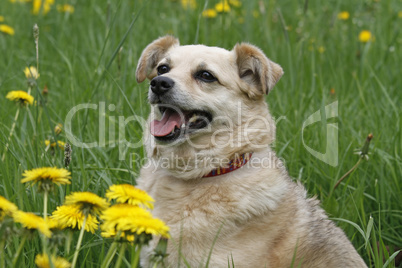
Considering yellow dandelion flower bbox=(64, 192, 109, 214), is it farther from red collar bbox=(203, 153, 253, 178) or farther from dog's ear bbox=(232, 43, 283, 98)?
dog's ear bbox=(232, 43, 283, 98)

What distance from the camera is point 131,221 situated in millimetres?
1587

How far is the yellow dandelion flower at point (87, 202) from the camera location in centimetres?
178

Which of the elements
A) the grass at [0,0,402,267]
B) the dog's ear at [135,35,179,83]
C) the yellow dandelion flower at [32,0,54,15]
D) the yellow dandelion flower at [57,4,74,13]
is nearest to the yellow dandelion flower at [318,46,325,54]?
the grass at [0,0,402,267]

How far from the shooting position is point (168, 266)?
2.51m

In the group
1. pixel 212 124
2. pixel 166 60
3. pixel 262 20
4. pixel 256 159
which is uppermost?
pixel 262 20

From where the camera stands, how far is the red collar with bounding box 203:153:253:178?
9.48ft

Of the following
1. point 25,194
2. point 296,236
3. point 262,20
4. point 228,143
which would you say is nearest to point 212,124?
point 228,143

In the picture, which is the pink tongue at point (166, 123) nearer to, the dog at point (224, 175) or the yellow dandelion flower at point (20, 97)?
the dog at point (224, 175)

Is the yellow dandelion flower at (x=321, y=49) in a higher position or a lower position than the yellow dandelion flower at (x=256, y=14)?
lower

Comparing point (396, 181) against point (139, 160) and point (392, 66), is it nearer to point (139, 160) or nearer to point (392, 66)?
point (139, 160)

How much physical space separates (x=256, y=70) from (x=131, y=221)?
6.12ft

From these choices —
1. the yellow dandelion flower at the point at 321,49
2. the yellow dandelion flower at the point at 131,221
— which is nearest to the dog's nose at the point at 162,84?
the yellow dandelion flower at the point at 131,221

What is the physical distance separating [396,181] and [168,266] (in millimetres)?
1762

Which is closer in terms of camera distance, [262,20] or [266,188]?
[266,188]
